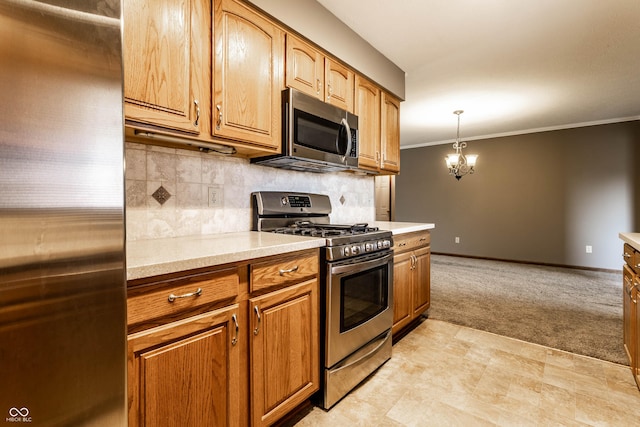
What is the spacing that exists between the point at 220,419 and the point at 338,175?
6.72 ft

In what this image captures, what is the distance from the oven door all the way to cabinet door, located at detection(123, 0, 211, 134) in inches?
40.7

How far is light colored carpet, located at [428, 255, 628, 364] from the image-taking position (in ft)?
8.13

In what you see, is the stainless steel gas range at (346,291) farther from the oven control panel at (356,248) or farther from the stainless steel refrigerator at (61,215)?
the stainless steel refrigerator at (61,215)

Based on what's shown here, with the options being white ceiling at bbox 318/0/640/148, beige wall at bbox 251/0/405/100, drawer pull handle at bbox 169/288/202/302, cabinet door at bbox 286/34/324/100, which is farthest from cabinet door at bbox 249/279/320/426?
white ceiling at bbox 318/0/640/148

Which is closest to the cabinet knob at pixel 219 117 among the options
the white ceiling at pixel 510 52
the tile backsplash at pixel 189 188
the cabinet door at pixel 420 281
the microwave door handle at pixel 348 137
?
the tile backsplash at pixel 189 188

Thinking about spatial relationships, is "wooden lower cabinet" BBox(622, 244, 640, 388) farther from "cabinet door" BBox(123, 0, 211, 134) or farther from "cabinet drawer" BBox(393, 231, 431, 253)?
"cabinet door" BBox(123, 0, 211, 134)

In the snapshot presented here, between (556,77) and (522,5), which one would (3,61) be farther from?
(556,77)

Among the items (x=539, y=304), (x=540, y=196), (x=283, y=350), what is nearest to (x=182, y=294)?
(x=283, y=350)

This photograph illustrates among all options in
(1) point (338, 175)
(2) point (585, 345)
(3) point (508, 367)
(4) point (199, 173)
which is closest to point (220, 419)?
(4) point (199, 173)

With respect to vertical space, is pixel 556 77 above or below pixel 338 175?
above

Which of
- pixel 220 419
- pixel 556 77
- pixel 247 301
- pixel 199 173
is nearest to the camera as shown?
pixel 220 419

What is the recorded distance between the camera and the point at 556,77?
125 inches

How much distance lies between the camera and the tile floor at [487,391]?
1.55 m

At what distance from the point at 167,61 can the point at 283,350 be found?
138cm
